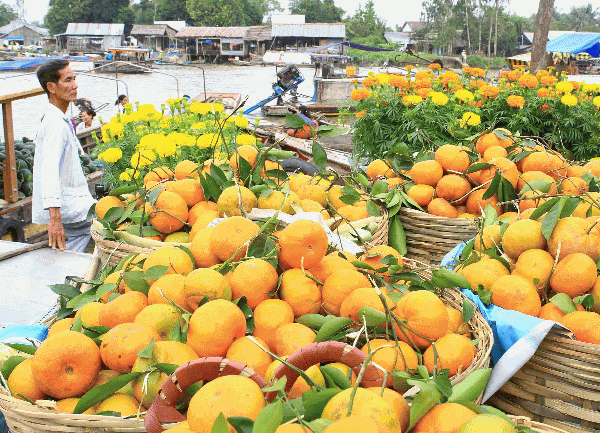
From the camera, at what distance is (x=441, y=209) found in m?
2.53

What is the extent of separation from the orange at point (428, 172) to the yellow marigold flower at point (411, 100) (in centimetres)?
168

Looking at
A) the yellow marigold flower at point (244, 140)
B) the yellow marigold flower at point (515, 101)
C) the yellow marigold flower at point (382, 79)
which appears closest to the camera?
the yellow marigold flower at point (244, 140)

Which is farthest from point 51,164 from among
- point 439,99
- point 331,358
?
point 439,99

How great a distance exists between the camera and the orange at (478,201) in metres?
2.49

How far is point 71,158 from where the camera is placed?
3393 mm

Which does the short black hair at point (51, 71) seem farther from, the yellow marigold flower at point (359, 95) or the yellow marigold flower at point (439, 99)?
the yellow marigold flower at point (439, 99)

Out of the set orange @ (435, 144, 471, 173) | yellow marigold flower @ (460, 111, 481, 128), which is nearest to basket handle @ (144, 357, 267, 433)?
orange @ (435, 144, 471, 173)

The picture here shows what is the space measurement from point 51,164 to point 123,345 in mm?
2394

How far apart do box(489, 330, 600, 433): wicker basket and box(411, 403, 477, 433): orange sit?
56cm

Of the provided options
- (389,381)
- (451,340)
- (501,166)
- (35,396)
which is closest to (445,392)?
(389,381)

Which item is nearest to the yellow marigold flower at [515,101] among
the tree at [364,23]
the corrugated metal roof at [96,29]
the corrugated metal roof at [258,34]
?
the corrugated metal roof at [258,34]

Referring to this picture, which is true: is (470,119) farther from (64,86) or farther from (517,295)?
(64,86)

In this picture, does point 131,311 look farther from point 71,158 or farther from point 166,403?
point 71,158

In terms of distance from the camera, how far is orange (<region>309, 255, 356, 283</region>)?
5.06 ft
